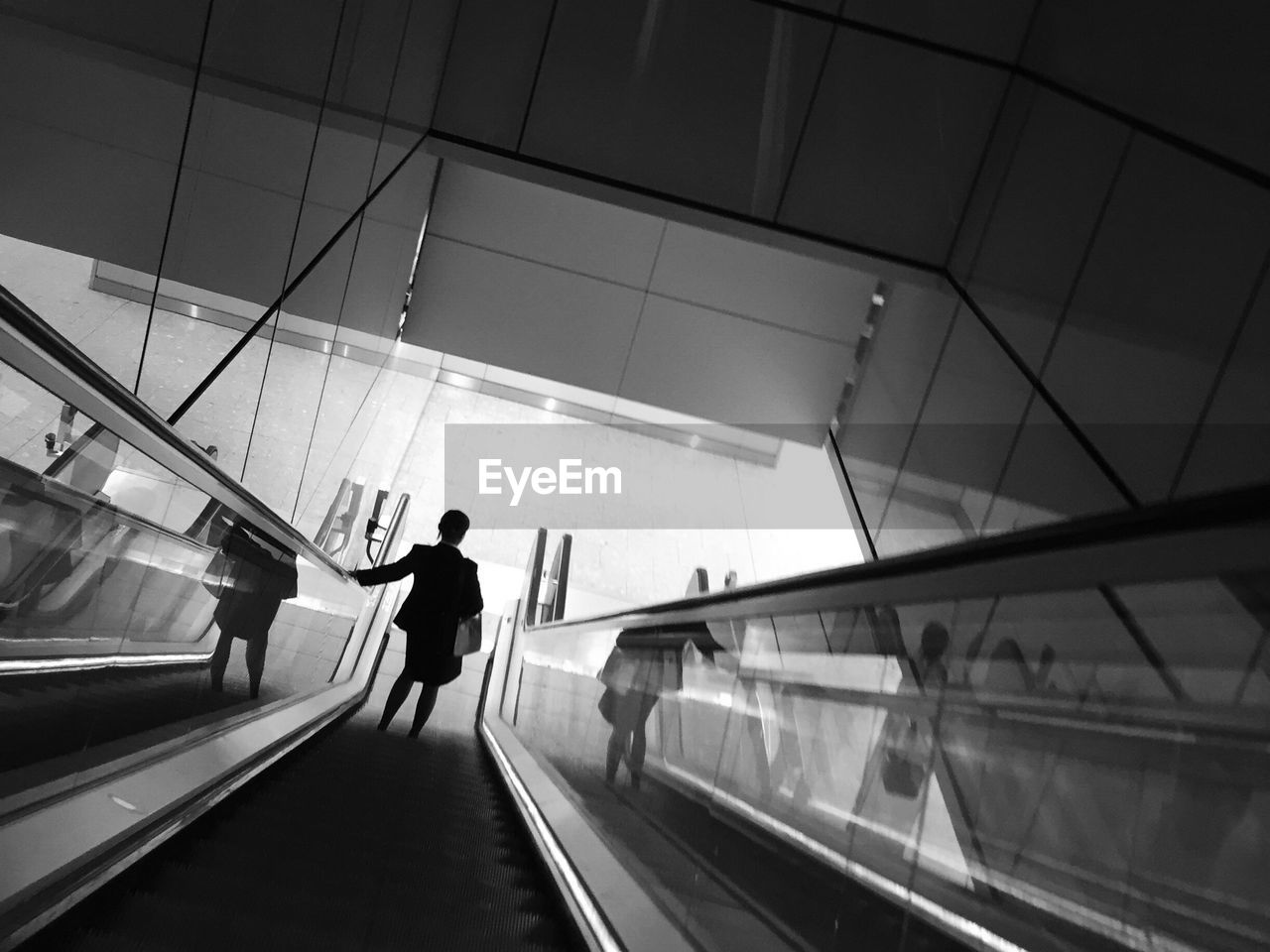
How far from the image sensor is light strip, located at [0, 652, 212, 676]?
198 cm

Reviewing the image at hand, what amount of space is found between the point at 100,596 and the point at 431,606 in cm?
392

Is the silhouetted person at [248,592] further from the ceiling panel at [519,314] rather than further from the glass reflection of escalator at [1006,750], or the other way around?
the ceiling panel at [519,314]

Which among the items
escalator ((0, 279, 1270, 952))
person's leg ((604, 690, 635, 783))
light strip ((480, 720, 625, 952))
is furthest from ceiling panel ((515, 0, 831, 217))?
person's leg ((604, 690, 635, 783))

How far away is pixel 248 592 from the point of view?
12.6 feet

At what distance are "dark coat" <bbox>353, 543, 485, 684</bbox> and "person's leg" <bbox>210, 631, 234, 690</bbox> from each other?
253cm

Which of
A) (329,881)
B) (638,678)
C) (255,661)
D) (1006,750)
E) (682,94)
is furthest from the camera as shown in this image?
(682,94)

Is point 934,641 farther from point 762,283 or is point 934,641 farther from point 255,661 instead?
point 762,283

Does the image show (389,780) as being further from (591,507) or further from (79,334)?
(591,507)

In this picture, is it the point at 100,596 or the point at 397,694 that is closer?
the point at 100,596

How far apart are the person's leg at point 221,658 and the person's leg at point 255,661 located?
0.92 feet


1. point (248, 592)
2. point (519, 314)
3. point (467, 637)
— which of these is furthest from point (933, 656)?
point (519, 314)

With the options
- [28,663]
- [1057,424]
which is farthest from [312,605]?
[1057,424]

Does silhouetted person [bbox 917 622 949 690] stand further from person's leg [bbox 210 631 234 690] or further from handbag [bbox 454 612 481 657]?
handbag [bbox 454 612 481 657]

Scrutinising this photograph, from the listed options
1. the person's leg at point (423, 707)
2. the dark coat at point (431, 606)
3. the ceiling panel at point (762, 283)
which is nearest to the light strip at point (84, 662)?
the dark coat at point (431, 606)
